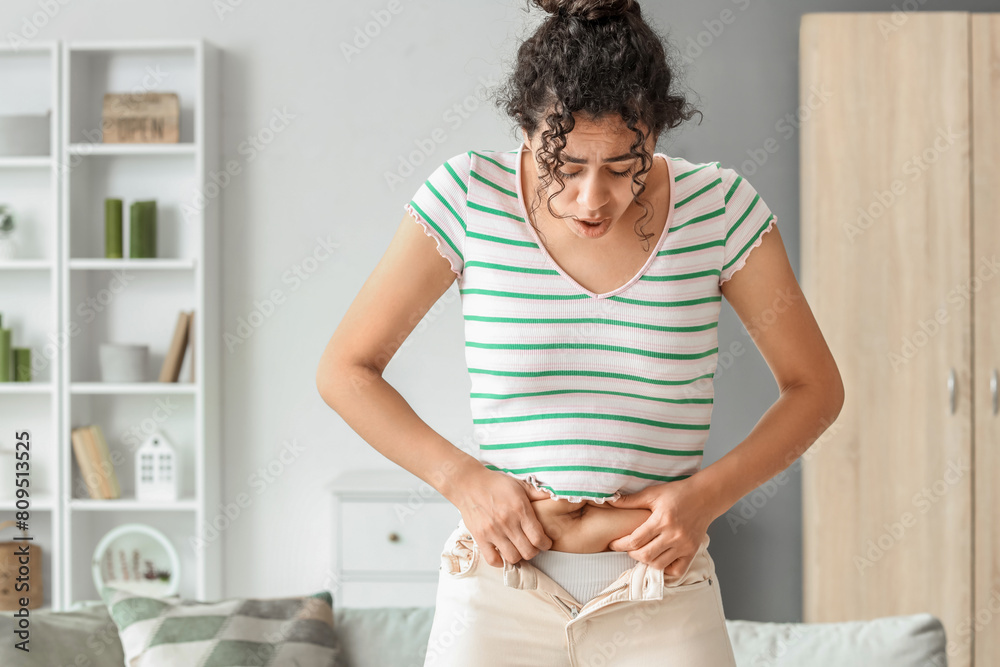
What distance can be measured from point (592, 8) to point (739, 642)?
4.01 ft

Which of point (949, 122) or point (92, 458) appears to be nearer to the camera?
point (949, 122)

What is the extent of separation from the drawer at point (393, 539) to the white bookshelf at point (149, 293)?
0.60m

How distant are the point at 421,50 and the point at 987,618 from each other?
8.57 feet

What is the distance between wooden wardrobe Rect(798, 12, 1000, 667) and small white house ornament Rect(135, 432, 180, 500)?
212 centimetres

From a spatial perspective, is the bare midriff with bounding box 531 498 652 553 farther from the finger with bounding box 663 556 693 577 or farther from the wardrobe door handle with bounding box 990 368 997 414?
the wardrobe door handle with bounding box 990 368 997 414

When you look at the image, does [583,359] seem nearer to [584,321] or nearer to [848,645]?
[584,321]

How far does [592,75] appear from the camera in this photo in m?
0.81

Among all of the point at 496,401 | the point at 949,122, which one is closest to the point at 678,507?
the point at 496,401

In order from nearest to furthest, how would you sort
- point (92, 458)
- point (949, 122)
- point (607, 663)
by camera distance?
point (607, 663), point (949, 122), point (92, 458)

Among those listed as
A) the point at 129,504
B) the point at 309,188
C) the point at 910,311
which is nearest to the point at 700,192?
the point at 910,311

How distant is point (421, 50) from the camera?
313cm

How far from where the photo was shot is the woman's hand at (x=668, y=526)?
2.75ft

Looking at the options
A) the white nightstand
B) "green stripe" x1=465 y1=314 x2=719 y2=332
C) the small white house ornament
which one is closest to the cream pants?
"green stripe" x1=465 y1=314 x2=719 y2=332

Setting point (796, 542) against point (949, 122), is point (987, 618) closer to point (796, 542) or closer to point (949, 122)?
point (796, 542)
